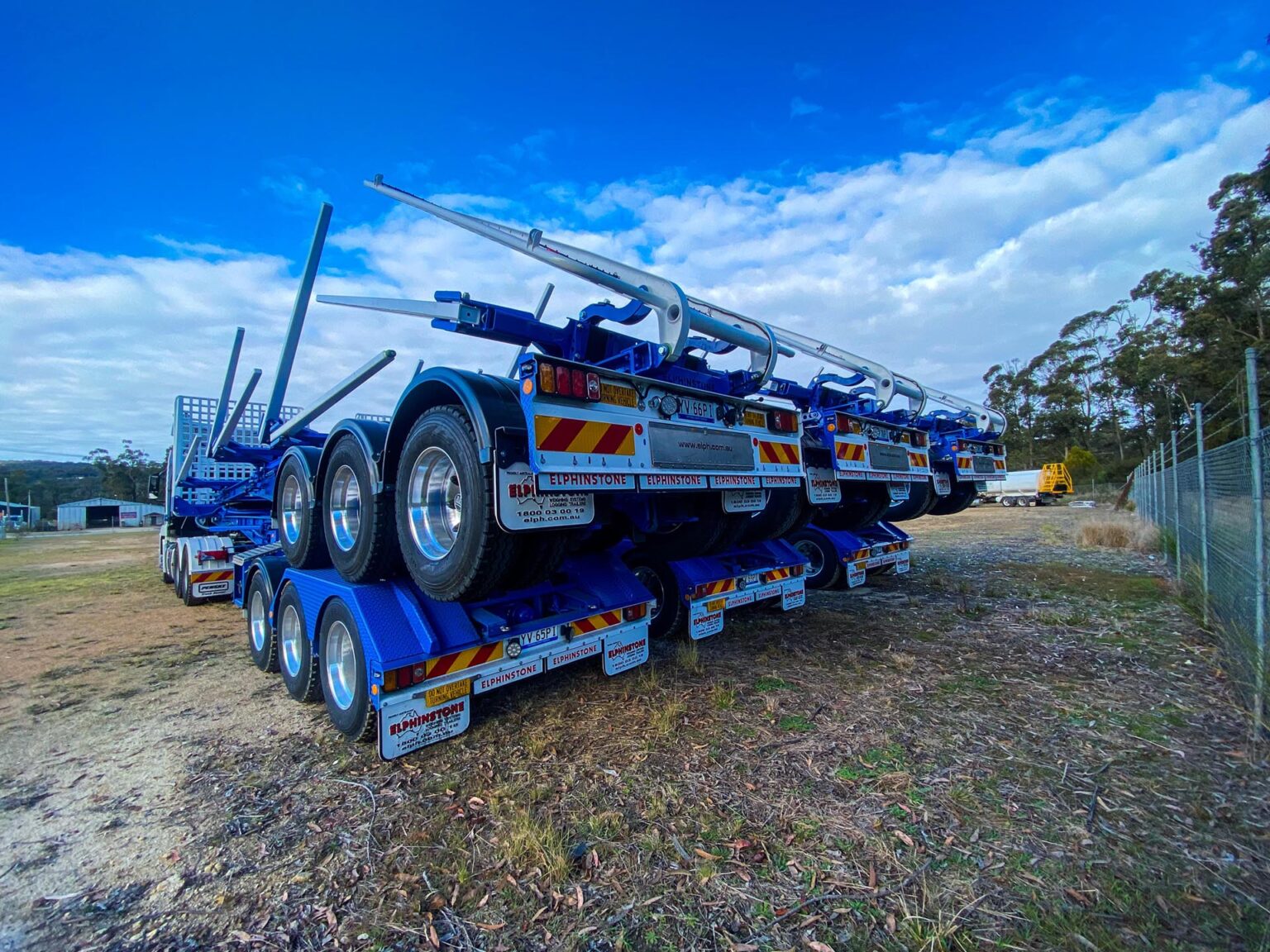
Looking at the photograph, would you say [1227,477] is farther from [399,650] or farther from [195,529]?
[195,529]

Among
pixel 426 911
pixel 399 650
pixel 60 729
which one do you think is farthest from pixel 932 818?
pixel 60 729

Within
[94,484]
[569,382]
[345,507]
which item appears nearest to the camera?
[569,382]

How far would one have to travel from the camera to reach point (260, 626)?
4.88 m

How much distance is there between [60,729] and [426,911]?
349 cm

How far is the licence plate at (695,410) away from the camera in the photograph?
3.47 meters

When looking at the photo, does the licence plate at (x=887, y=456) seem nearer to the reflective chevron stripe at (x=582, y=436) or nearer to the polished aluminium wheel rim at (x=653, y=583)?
the polished aluminium wheel rim at (x=653, y=583)

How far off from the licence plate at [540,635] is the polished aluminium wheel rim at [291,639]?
5.55 feet

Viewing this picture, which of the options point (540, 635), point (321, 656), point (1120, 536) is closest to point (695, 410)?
point (540, 635)

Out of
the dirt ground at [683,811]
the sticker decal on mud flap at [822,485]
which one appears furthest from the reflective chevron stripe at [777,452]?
the dirt ground at [683,811]

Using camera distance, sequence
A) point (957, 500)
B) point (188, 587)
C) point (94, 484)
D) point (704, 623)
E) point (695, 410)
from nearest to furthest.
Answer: point (695, 410) → point (704, 623) → point (188, 587) → point (957, 500) → point (94, 484)

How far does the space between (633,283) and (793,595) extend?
3.58 m

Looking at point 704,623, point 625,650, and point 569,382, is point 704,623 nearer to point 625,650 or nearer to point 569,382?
point 625,650

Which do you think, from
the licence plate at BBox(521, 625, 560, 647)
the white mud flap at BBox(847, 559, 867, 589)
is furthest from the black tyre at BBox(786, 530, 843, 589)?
the licence plate at BBox(521, 625, 560, 647)

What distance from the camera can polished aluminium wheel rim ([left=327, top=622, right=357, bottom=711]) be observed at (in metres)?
3.53
